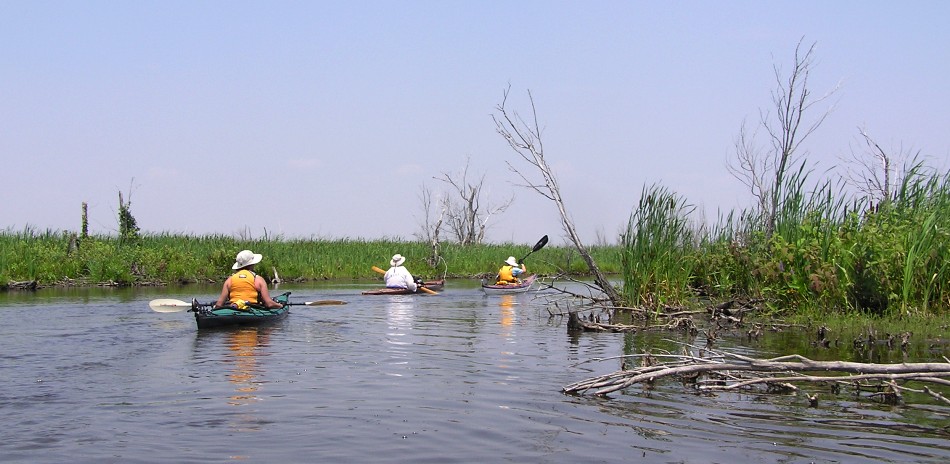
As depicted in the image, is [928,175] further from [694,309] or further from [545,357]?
[545,357]

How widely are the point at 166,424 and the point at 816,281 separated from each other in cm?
932

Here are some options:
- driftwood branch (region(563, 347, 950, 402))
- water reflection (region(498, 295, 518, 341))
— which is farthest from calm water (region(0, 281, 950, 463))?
water reflection (region(498, 295, 518, 341))

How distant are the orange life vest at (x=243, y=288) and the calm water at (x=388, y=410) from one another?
5.83 feet

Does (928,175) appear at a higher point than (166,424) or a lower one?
higher

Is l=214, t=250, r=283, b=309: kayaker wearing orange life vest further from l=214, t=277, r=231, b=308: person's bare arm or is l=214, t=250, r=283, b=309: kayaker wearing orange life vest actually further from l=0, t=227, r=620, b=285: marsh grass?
l=0, t=227, r=620, b=285: marsh grass

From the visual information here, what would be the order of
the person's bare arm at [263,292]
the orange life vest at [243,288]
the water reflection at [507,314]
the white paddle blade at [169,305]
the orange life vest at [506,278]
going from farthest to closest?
the orange life vest at [506,278], the white paddle blade at [169,305], the person's bare arm at [263,292], the orange life vest at [243,288], the water reflection at [507,314]

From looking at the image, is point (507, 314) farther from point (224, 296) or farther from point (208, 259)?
point (208, 259)

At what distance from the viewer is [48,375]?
31.2 ft

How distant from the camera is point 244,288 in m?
15.0

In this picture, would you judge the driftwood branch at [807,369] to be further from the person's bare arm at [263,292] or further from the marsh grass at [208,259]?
the marsh grass at [208,259]

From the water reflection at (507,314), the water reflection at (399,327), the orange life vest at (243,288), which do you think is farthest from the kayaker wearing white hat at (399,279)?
the orange life vest at (243,288)

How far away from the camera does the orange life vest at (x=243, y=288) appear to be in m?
15.0

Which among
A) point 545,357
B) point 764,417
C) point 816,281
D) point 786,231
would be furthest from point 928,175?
point 764,417

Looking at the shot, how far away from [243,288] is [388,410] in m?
→ 7.96
